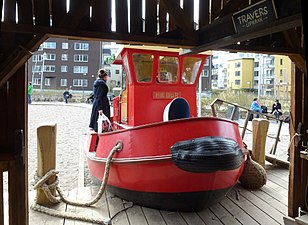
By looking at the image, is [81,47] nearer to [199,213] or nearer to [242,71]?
[242,71]

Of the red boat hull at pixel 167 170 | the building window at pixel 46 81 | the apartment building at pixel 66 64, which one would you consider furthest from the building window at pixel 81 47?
the red boat hull at pixel 167 170

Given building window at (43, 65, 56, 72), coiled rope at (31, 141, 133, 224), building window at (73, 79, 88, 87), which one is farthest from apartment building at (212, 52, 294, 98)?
coiled rope at (31, 141, 133, 224)

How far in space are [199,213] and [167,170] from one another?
825 millimetres

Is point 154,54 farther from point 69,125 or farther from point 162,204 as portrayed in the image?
point 69,125

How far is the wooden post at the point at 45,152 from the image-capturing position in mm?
4090

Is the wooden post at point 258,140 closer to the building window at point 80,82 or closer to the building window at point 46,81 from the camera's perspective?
the building window at point 80,82

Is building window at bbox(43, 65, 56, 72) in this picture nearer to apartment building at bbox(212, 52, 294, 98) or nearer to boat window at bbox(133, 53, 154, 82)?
apartment building at bbox(212, 52, 294, 98)

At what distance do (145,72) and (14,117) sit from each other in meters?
2.76

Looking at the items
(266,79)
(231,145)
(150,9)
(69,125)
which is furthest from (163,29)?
(266,79)

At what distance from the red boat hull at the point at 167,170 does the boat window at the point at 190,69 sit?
1.54m

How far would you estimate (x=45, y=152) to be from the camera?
13.6ft

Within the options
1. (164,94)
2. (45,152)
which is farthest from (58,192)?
(164,94)

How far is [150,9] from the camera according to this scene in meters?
3.06

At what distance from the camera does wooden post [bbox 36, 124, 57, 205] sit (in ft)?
13.4
